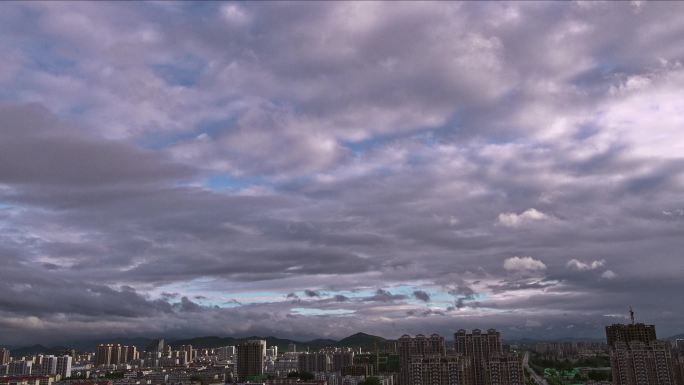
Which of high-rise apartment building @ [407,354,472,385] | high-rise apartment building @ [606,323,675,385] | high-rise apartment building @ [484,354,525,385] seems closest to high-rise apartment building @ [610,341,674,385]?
high-rise apartment building @ [606,323,675,385]

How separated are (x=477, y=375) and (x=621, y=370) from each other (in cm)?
4198

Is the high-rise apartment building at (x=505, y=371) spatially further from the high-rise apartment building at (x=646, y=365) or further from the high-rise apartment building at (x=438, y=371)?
the high-rise apartment building at (x=646, y=365)

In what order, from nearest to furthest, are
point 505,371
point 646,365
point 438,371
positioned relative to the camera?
point 505,371 → point 438,371 → point 646,365

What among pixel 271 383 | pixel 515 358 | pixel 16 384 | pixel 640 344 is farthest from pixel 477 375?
pixel 16 384

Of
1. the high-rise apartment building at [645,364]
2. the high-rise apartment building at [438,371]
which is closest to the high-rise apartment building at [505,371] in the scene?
the high-rise apartment building at [438,371]

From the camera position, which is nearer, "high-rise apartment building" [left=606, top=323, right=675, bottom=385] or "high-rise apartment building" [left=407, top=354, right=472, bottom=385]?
"high-rise apartment building" [left=407, top=354, right=472, bottom=385]

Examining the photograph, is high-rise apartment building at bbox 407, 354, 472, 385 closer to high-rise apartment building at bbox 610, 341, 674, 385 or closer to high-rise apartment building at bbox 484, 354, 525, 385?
high-rise apartment building at bbox 484, 354, 525, 385

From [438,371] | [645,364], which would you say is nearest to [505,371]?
[438,371]

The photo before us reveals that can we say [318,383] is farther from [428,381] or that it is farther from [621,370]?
[621,370]

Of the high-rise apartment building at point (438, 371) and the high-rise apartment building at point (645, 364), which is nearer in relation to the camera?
the high-rise apartment building at point (438, 371)

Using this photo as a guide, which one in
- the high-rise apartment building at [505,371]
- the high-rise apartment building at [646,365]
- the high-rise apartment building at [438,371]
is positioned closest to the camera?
the high-rise apartment building at [505,371]

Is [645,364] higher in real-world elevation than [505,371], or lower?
higher

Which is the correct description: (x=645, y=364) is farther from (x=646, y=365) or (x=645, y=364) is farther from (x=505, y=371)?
(x=505, y=371)

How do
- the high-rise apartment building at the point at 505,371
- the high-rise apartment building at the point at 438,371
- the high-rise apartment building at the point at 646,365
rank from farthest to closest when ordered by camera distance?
the high-rise apartment building at the point at 646,365
the high-rise apartment building at the point at 438,371
the high-rise apartment building at the point at 505,371
